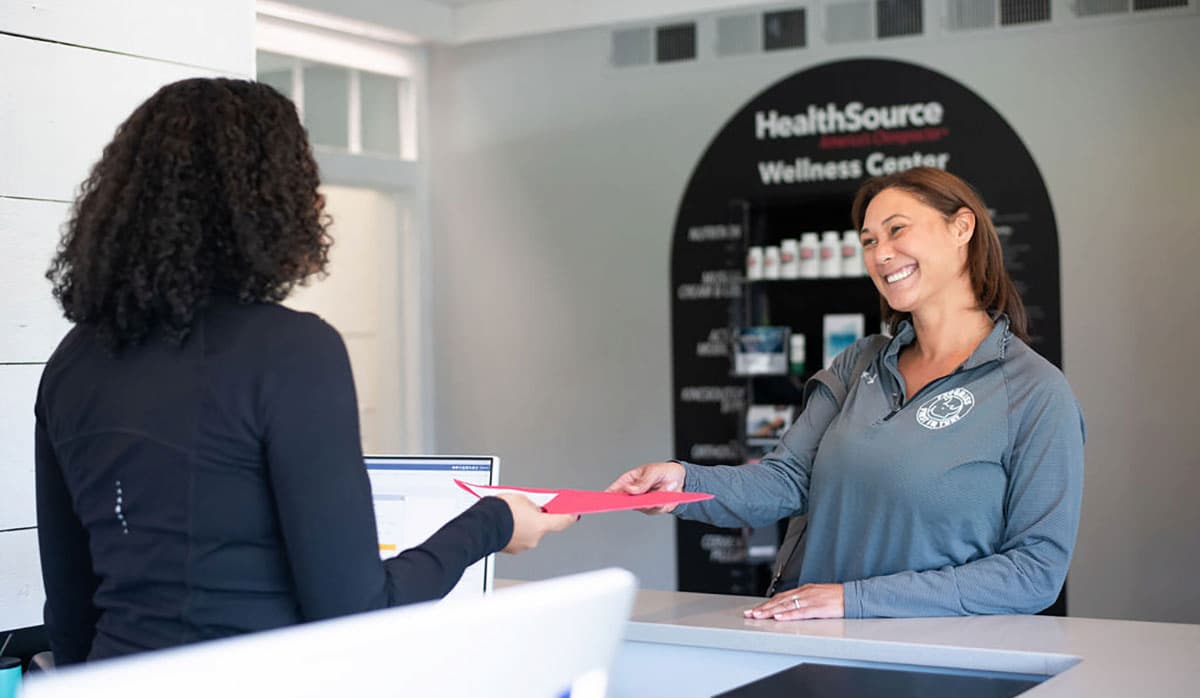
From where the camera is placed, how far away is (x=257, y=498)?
1396 mm

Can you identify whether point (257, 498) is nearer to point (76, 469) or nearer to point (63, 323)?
point (76, 469)

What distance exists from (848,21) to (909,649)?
4.55 metres

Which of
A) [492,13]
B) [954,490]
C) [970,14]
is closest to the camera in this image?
[954,490]

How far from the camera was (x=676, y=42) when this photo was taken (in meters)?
6.59

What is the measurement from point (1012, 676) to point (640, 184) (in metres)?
4.91

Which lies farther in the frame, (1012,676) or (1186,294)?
(1186,294)

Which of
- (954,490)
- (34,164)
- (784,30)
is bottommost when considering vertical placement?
(954,490)

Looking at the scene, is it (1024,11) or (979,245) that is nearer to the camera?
(979,245)

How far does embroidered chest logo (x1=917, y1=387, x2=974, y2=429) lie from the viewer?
240cm

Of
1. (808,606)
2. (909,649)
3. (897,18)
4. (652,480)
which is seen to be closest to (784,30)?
(897,18)

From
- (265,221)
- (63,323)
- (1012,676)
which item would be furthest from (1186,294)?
(265,221)

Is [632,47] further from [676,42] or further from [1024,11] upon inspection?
[1024,11]

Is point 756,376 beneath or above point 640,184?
beneath

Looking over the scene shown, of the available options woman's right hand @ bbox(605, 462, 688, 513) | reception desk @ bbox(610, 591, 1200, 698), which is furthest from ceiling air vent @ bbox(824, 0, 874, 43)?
reception desk @ bbox(610, 591, 1200, 698)
